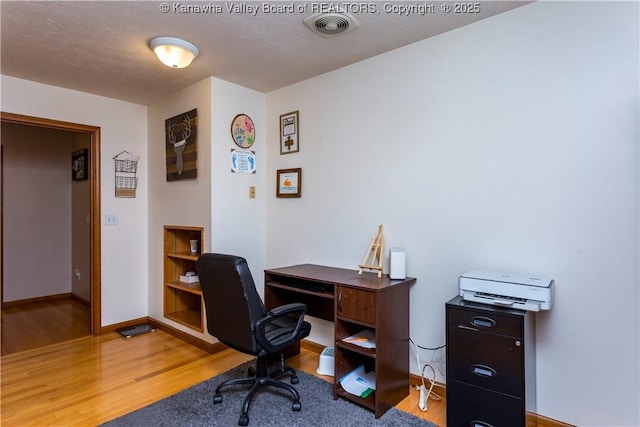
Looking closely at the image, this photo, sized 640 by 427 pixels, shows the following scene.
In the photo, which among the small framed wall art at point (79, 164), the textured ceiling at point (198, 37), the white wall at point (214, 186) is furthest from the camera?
the small framed wall art at point (79, 164)

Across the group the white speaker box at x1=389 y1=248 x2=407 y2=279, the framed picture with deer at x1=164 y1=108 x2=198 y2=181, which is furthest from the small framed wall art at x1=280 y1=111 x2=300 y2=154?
the white speaker box at x1=389 y1=248 x2=407 y2=279

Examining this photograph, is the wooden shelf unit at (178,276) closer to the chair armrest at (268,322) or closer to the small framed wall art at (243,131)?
the small framed wall art at (243,131)

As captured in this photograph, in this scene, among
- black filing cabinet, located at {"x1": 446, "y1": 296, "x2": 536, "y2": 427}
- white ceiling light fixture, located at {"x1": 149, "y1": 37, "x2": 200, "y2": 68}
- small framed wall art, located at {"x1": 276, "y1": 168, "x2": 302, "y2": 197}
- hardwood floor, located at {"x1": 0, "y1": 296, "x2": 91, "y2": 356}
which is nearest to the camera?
black filing cabinet, located at {"x1": 446, "y1": 296, "x2": 536, "y2": 427}

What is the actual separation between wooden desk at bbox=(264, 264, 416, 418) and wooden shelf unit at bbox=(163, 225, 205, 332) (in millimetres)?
1437

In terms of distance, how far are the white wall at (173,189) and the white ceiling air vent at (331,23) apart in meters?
1.26

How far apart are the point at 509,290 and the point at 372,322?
0.78m

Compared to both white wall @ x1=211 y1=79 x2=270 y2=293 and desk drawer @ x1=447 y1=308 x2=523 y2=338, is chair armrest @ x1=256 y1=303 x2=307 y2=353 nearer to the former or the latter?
desk drawer @ x1=447 y1=308 x2=523 y2=338

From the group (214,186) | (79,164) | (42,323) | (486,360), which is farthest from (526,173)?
(79,164)

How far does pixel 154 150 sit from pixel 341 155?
7.08ft

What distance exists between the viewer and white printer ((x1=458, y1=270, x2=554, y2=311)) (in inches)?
69.4

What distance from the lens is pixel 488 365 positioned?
70.9 inches

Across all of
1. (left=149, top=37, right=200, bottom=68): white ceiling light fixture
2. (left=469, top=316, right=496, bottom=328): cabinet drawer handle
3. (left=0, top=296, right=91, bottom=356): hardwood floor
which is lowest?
(left=0, top=296, right=91, bottom=356): hardwood floor

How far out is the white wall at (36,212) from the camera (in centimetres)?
458

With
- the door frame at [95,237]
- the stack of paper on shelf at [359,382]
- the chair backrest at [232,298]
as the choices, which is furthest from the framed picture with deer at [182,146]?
the stack of paper on shelf at [359,382]
